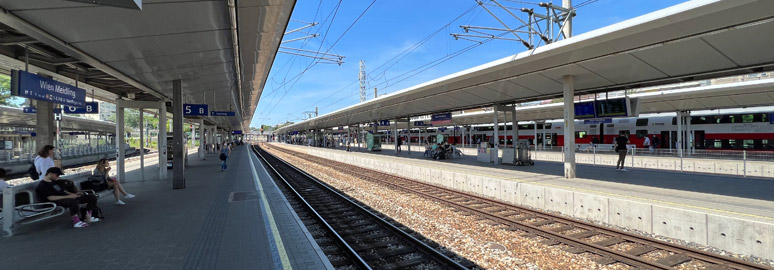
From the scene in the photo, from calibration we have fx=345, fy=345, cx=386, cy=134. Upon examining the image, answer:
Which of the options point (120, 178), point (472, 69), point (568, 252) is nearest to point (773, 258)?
point (568, 252)

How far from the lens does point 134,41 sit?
22.3 feet

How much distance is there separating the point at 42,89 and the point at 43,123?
167 inches

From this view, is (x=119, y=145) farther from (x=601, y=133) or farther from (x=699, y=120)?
(x=699, y=120)

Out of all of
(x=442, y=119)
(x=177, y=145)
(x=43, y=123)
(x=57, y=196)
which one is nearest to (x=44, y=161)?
(x=57, y=196)

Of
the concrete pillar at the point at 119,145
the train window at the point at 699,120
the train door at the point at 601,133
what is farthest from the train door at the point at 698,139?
the concrete pillar at the point at 119,145

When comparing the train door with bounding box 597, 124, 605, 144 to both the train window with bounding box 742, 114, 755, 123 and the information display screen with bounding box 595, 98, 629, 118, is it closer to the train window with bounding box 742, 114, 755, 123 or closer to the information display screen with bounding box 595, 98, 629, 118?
the train window with bounding box 742, 114, 755, 123

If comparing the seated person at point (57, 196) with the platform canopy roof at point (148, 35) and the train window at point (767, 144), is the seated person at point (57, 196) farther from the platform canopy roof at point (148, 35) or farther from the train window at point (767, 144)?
the train window at point (767, 144)

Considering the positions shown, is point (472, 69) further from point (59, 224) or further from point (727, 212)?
point (59, 224)

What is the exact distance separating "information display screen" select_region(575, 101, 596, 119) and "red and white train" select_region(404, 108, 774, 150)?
2.32m

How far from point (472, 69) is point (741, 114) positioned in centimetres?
1797

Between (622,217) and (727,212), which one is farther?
(622,217)

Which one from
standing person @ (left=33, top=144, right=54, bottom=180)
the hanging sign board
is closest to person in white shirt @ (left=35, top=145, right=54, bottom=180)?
Answer: standing person @ (left=33, top=144, right=54, bottom=180)

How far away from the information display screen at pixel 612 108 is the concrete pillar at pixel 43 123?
17.7 meters

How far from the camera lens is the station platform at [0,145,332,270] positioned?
15.2 feet
